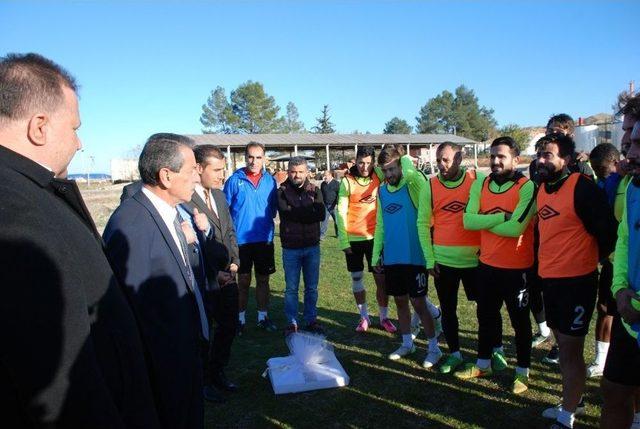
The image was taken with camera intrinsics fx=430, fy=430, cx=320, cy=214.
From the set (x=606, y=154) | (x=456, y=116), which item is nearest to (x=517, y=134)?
(x=456, y=116)

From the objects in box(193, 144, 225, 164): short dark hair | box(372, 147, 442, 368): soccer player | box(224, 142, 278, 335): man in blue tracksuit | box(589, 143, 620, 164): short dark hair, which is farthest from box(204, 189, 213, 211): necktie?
box(589, 143, 620, 164): short dark hair

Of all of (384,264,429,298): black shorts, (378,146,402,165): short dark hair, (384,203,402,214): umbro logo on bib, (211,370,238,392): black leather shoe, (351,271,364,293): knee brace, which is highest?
(378,146,402,165): short dark hair

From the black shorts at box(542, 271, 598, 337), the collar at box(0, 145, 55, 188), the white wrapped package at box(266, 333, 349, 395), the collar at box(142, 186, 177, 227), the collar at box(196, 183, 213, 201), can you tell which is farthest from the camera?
the white wrapped package at box(266, 333, 349, 395)

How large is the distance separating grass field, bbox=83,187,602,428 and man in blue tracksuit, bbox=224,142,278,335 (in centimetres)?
81

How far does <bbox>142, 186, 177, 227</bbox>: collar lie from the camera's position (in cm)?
241

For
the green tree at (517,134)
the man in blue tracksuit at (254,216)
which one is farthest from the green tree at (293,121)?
the man in blue tracksuit at (254,216)

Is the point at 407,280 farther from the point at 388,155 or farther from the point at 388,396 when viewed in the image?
the point at 388,155

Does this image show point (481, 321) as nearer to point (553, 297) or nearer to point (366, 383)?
point (553, 297)

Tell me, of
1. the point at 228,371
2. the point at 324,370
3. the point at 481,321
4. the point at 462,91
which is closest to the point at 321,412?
the point at 324,370

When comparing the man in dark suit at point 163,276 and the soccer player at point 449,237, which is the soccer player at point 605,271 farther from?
the man in dark suit at point 163,276

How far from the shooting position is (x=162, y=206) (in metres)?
2.44

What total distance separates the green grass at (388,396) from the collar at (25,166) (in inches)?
112

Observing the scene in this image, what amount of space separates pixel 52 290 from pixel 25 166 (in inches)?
15.0

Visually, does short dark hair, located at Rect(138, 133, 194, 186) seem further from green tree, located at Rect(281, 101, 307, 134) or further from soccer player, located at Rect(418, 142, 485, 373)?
green tree, located at Rect(281, 101, 307, 134)
